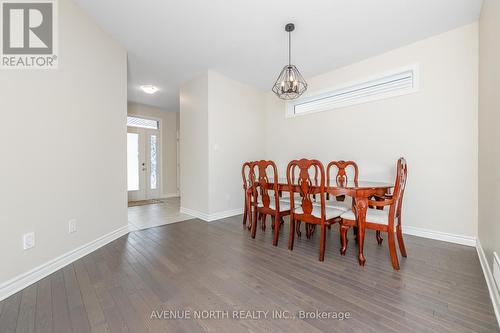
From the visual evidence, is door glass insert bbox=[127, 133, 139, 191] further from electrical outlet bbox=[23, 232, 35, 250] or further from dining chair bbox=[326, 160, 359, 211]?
dining chair bbox=[326, 160, 359, 211]

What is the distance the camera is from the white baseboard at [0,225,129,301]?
150 cm

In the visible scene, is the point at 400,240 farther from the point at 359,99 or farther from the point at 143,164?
the point at 143,164

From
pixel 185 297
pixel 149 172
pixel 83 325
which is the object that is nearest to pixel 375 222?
pixel 185 297

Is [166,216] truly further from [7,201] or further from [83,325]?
[83,325]

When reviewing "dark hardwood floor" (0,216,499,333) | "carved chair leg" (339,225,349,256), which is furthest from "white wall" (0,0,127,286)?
"carved chair leg" (339,225,349,256)

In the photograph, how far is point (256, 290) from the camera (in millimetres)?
1578

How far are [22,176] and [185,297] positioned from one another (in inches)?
61.0

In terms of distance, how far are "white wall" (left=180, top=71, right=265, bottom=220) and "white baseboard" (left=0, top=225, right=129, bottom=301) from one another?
158cm

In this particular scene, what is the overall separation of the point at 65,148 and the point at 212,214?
222 cm

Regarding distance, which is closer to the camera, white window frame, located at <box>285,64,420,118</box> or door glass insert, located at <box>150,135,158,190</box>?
white window frame, located at <box>285,64,420,118</box>

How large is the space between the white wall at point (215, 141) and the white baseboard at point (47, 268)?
62.1 inches

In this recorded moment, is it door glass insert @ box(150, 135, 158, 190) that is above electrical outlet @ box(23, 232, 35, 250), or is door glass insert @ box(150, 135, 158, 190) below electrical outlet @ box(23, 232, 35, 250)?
above

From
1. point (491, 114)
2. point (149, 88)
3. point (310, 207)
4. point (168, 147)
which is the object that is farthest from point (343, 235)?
point (168, 147)

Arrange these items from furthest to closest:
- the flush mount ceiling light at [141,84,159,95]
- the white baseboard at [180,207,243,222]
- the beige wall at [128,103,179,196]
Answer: the beige wall at [128,103,179,196] < the flush mount ceiling light at [141,84,159,95] < the white baseboard at [180,207,243,222]
